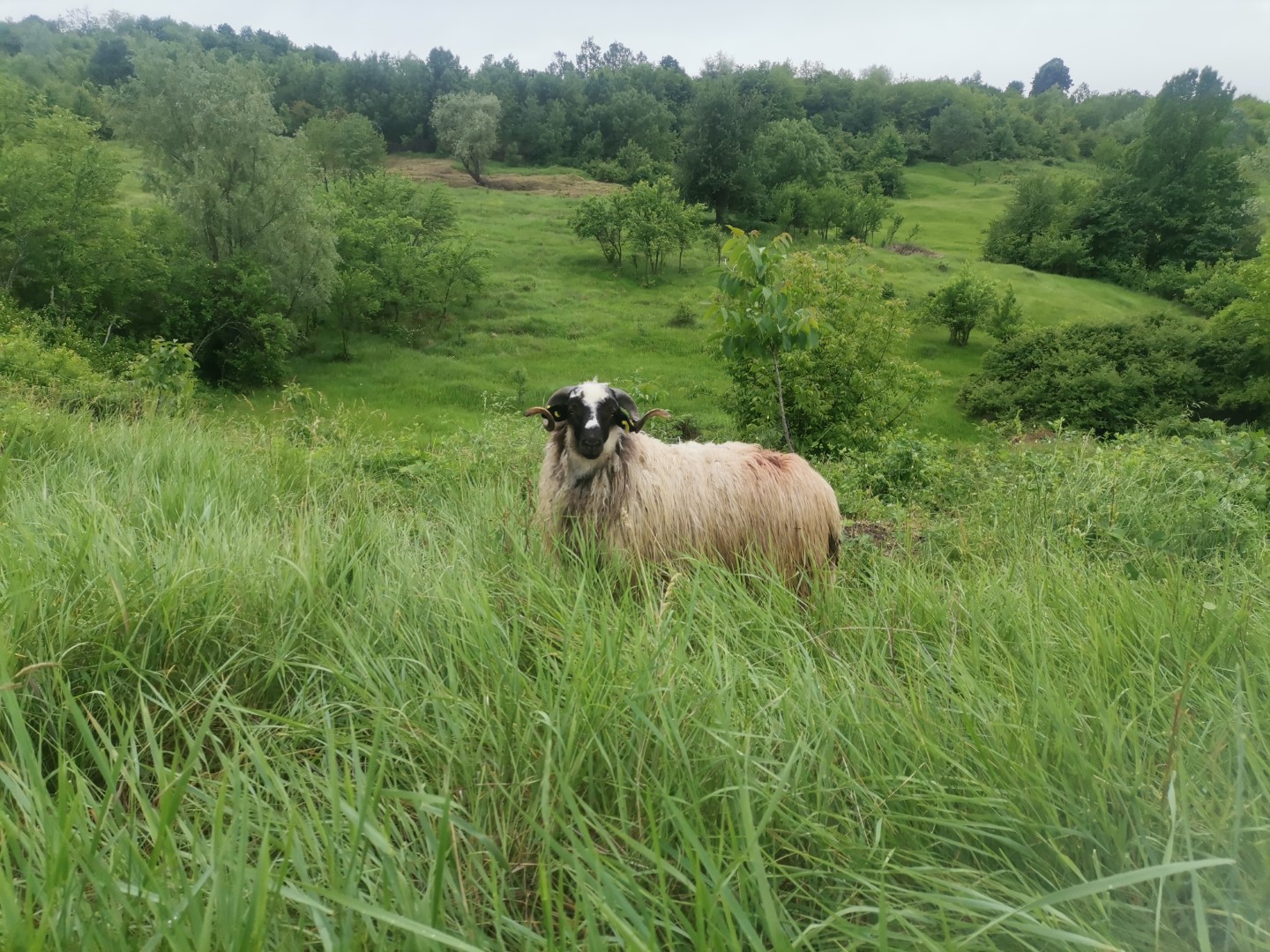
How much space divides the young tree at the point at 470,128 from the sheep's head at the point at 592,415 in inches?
2899

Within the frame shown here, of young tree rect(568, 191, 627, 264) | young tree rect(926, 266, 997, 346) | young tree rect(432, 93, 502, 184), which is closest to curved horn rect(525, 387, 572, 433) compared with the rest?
young tree rect(926, 266, 997, 346)

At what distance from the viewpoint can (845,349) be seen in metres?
23.3

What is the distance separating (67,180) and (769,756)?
3839cm

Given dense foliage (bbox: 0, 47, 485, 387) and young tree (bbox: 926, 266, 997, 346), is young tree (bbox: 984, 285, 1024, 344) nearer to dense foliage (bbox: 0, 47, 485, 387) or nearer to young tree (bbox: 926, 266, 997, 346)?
young tree (bbox: 926, 266, 997, 346)

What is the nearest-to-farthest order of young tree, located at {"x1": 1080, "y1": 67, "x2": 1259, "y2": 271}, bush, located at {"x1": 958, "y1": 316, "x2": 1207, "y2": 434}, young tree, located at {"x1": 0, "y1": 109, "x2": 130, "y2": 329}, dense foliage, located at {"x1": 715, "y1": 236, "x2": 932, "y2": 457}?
dense foliage, located at {"x1": 715, "y1": 236, "x2": 932, "y2": 457} → young tree, located at {"x1": 0, "y1": 109, "x2": 130, "y2": 329} → bush, located at {"x1": 958, "y1": 316, "x2": 1207, "y2": 434} → young tree, located at {"x1": 1080, "y1": 67, "x2": 1259, "y2": 271}

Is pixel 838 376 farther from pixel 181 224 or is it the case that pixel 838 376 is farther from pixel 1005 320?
pixel 181 224

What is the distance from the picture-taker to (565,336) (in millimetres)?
36969

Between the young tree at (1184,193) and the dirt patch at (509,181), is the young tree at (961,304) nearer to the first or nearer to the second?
the young tree at (1184,193)

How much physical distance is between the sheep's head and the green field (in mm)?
15561

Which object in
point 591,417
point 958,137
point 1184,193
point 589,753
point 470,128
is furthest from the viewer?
point 958,137

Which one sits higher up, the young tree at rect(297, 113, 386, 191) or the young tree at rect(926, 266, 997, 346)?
the young tree at rect(297, 113, 386, 191)

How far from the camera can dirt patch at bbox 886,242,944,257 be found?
5238cm

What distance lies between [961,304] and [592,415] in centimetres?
4031

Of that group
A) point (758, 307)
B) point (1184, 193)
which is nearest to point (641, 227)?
point (758, 307)
